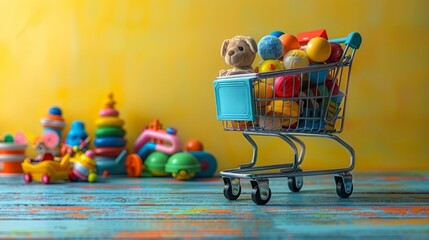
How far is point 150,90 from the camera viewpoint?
4289mm

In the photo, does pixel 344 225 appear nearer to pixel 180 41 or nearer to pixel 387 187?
pixel 387 187

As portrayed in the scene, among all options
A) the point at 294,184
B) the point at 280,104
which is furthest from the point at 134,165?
the point at 280,104

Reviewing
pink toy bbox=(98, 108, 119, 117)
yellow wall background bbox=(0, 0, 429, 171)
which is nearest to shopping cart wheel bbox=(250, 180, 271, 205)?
yellow wall background bbox=(0, 0, 429, 171)

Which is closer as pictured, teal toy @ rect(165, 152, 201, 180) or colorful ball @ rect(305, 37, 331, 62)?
colorful ball @ rect(305, 37, 331, 62)

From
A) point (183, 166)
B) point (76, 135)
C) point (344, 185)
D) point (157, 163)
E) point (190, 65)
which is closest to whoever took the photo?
point (344, 185)

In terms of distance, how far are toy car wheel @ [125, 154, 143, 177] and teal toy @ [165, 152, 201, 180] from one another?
270mm

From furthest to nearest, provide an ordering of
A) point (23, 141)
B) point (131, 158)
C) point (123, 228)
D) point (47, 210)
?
point (23, 141) < point (131, 158) < point (47, 210) < point (123, 228)

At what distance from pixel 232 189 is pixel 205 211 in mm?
349

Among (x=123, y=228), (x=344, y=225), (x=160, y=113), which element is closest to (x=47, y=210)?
(x=123, y=228)

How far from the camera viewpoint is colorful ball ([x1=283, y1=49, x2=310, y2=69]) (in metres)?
2.68

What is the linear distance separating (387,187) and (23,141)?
259 centimetres

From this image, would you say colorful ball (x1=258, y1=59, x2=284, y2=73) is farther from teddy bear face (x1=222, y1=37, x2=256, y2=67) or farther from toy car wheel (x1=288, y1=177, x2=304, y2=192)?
toy car wheel (x1=288, y1=177, x2=304, y2=192)

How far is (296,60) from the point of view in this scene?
105 inches

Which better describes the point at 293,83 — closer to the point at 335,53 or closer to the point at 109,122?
the point at 335,53
